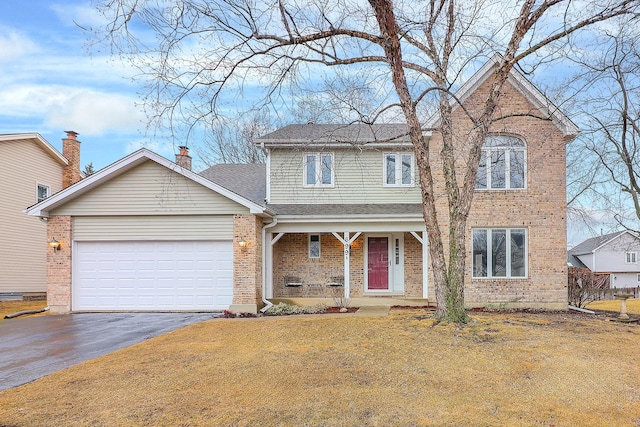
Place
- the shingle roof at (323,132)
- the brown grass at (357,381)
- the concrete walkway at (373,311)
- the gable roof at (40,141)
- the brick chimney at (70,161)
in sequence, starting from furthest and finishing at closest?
the brick chimney at (70,161), the gable roof at (40,141), the shingle roof at (323,132), the concrete walkway at (373,311), the brown grass at (357,381)

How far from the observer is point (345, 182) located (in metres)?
15.1

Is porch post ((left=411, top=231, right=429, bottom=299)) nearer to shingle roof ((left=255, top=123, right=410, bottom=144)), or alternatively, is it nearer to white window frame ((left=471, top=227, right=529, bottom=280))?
white window frame ((left=471, top=227, right=529, bottom=280))

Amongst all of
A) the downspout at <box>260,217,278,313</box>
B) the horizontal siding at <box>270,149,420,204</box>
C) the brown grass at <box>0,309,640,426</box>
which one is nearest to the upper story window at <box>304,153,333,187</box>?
the horizontal siding at <box>270,149,420,204</box>

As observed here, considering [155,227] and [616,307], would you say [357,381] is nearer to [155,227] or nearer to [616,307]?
[155,227]

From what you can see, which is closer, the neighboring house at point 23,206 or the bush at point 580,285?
the bush at point 580,285

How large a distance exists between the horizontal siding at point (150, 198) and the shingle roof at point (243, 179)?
2.19 metres

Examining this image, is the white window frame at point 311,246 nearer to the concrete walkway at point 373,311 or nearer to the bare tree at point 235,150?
the concrete walkway at point 373,311

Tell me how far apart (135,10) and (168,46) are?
85 centimetres

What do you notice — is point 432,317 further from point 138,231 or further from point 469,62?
point 138,231

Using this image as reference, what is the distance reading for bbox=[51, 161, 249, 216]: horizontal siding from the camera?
1320cm

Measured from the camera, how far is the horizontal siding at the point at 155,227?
13297 millimetres

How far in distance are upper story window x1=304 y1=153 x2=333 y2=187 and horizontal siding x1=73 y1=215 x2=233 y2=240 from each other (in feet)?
10.9

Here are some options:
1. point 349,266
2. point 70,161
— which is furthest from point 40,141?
point 349,266

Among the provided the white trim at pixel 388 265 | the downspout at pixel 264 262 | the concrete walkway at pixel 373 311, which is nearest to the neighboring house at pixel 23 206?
the downspout at pixel 264 262
